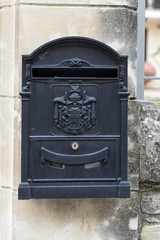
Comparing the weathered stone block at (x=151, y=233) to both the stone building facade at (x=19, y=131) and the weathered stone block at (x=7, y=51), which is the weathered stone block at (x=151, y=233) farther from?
the weathered stone block at (x=7, y=51)

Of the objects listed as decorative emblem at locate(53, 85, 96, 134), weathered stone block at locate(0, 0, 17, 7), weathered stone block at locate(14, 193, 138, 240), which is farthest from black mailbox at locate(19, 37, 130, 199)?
weathered stone block at locate(0, 0, 17, 7)

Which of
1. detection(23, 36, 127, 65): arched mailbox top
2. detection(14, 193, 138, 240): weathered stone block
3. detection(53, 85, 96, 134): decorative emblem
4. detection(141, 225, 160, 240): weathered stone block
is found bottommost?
detection(141, 225, 160, 240): weathered stone block

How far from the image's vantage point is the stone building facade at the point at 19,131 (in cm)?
286

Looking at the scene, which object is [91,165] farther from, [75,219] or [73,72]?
[73,72]

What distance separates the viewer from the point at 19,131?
289 cm

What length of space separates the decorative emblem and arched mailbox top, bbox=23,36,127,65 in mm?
210

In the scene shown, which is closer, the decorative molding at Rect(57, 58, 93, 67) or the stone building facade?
the decorative molding at Rect(57, 58, 93, 67)

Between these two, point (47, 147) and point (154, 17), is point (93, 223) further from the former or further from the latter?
point (154, 17)

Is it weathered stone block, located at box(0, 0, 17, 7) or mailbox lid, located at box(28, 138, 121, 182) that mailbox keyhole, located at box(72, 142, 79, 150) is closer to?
mailbox lid, located at box(28, 138, 121, 182)

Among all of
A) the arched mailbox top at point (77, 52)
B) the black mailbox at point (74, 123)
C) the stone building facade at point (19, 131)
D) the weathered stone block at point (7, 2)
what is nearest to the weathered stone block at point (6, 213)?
the stone building facade at point (19, 131)

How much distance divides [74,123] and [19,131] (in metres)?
0.49

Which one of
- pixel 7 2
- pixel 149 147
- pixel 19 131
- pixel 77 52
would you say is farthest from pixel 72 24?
pixel 149 147

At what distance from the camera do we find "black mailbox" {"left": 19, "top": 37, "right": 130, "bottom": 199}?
8.48 feet

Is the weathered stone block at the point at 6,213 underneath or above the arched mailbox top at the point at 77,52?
underneath
